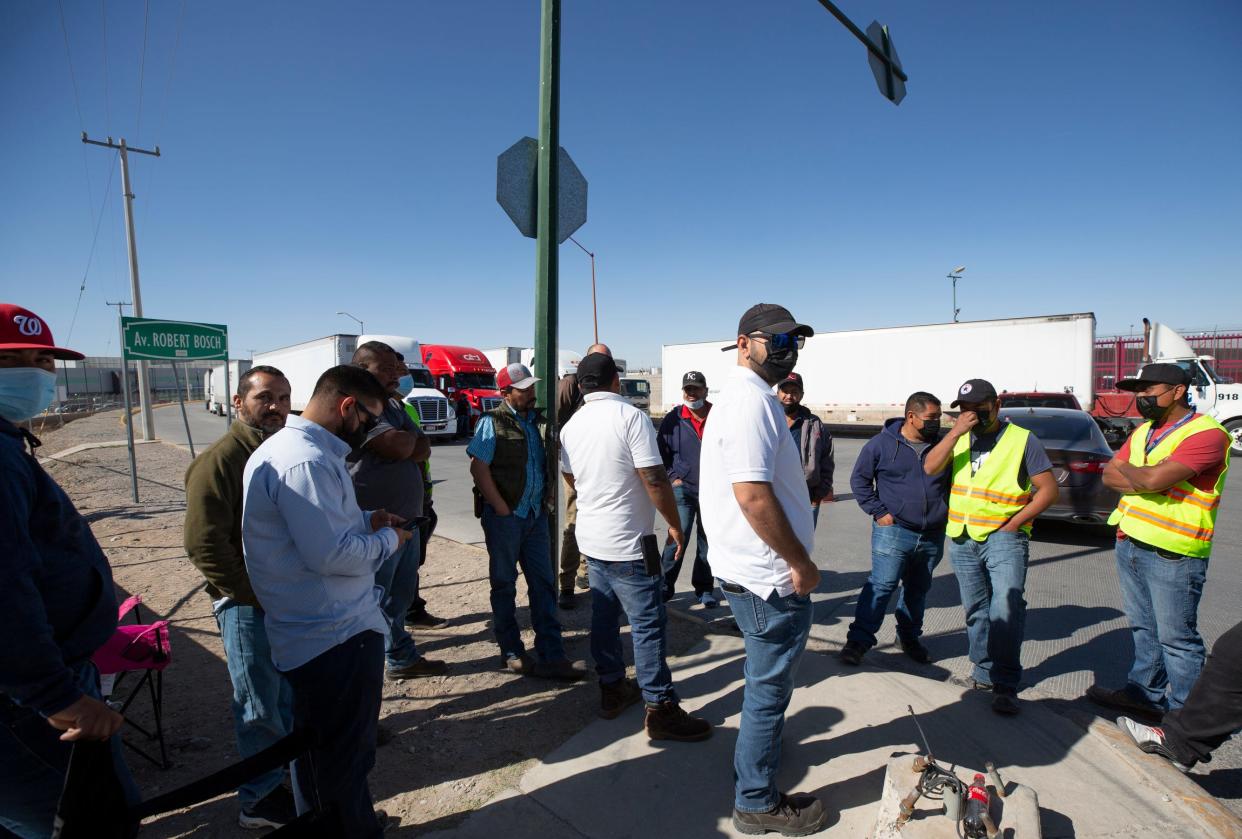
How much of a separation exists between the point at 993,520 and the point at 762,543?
203 centimetres

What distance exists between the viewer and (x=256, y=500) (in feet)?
6.51

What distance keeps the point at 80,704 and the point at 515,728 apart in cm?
210

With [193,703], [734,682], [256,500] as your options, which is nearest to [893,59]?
[734,682]

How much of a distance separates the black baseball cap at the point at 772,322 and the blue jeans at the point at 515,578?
202 cm

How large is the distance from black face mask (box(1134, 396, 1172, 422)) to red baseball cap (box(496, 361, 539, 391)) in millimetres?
3622

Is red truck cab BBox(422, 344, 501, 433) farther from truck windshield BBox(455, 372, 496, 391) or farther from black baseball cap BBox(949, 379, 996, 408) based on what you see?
black baseball cap BBox(949, 379, 996, 408)

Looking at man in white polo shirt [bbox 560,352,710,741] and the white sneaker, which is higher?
man in white polo shirt [bbox 560,352,710,741]

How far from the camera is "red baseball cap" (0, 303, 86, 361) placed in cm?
181

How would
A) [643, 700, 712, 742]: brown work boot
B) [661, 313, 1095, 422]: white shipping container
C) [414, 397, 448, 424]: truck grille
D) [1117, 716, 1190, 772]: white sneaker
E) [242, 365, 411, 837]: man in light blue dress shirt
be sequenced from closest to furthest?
[242, 365, 411, 837]: man in light blue dress shirt < [1117, 716, 1190, 772]: white sneaker < [643, 700, 712, 742]: brown work boot < [661, 313, 1095, 422]: white shipping container < [414, 397, 448, 424]: truck grille

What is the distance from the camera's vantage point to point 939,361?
1948 cm

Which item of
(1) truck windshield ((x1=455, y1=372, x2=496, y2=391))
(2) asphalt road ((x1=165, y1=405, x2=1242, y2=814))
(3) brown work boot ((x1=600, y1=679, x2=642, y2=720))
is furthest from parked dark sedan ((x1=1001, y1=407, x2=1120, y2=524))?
(1) truck windshield ((x1=455, y1=372, x2=496, y2=391))

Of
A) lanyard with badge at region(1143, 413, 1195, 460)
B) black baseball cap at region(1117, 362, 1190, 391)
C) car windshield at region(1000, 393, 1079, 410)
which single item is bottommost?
lanyard with badge at region(1143, 413, 1195, 460)

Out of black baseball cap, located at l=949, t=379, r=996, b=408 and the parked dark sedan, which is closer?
black baseball cap, located at l=949, t=379, r=996, b=408

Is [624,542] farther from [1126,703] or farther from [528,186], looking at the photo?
[1126,703]
